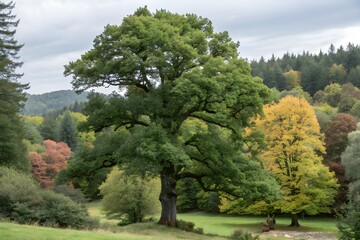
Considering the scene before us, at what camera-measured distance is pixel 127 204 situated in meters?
37.2

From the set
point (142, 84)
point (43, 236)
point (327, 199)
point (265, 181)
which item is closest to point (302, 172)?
point (327, 199)

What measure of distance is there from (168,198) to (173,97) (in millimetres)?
6510

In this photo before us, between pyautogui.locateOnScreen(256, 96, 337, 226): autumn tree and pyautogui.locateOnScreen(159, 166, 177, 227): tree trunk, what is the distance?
52.0 feet

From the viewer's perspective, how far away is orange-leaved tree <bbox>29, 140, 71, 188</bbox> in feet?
212

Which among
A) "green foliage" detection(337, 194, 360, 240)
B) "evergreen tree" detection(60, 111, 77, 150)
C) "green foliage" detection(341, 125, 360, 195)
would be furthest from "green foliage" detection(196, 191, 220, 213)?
"evergreen tree" detection(60, 111, 77, 150)

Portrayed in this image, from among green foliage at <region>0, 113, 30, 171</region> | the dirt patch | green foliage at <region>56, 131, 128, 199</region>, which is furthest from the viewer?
green foliage at <region>0, 113, 30, 171</region>

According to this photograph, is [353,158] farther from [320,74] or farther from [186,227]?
[320,74]

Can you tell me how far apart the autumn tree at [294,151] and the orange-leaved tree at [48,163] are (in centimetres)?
3505

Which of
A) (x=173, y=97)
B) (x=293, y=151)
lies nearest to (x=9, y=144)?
(x=173, y=97)

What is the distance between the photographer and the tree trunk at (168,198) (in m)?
26.8

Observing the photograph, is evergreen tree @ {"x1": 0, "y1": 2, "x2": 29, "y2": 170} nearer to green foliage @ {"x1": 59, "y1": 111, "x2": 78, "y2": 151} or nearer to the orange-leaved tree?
the orange-leaved tree

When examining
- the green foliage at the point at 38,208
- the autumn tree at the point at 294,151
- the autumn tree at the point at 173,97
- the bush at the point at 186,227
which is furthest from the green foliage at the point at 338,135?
the green foliage at the point at 38,208

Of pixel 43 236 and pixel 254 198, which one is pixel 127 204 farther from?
pixel 43 236

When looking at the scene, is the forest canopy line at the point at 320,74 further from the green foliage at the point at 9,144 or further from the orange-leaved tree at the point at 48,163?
the green foliage at the point at 9,144
